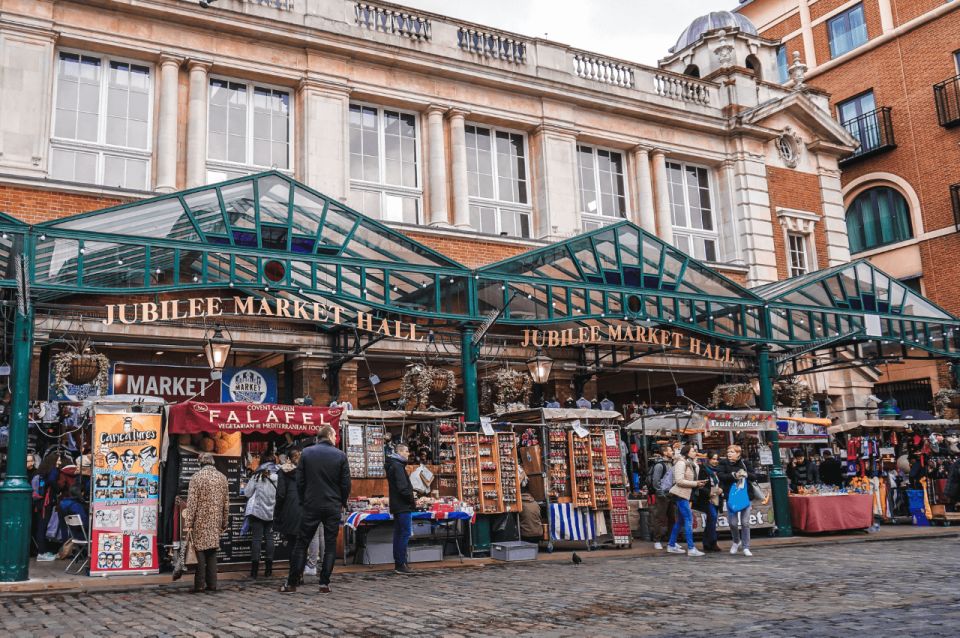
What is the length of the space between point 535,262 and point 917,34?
69.4 feet

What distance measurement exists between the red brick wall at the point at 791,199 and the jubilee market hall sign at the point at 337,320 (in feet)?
24.4

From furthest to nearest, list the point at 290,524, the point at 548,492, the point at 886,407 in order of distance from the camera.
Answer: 1. the point at 886,407
2. the point at 548,492
3. the point at 290,524

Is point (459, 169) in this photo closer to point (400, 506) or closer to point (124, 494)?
point (400, 506)

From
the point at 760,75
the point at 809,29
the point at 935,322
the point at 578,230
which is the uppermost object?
the point at 809,29

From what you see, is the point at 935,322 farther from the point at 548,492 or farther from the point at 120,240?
the point at 120,240

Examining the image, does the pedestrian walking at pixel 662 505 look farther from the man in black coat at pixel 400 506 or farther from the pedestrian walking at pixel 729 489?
the man in black coat at pixel 400 506

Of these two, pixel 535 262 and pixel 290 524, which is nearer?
pixel 290 524

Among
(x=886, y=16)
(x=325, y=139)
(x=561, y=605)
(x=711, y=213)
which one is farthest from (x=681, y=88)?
(x=561, y=605)

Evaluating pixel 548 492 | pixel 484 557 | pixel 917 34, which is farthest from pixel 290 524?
pixel 917 34

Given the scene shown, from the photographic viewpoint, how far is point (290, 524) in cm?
1122

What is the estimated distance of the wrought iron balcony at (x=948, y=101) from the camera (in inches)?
1111

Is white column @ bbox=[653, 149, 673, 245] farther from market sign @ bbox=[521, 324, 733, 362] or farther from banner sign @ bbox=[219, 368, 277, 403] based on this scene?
Answer: banner sign @ bbox=[219, 368, 277, 403]

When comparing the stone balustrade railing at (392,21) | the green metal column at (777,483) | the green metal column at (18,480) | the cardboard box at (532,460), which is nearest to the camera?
the green metal column at (18,480)

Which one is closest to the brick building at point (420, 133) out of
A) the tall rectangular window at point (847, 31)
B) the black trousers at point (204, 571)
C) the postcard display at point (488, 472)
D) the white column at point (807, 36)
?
the postcard display at point (488, 472)
